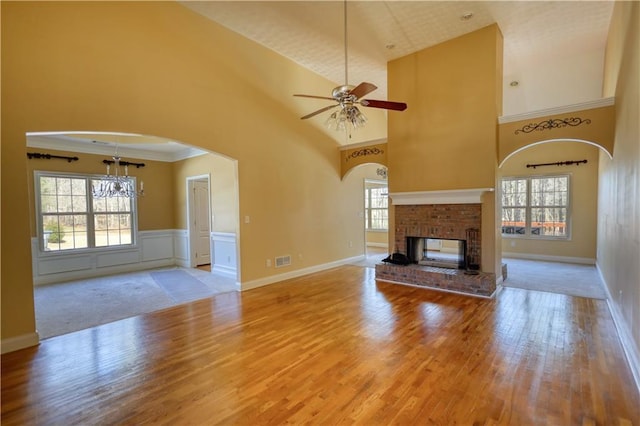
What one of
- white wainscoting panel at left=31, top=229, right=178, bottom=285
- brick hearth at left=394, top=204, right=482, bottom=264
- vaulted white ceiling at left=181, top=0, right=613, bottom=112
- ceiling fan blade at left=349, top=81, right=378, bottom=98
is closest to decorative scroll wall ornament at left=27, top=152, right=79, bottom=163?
white wainscoting panel at left=31, top=229, right=178, bottom=285

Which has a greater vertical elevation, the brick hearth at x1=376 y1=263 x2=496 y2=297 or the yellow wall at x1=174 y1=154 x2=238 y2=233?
the yellow wall at x1=174 y1=154 x2=238 y2=233

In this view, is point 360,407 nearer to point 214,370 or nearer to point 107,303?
point 214,370

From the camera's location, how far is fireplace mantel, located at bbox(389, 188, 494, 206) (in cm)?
503

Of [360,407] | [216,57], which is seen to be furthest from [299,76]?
[360,407]

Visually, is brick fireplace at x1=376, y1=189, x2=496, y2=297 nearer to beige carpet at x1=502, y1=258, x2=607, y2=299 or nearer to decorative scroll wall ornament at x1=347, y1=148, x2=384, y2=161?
beige carpet at x1=502, y1=258, x2=607, y2=299

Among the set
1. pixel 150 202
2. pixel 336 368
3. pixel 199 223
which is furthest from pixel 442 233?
pixel 150 202

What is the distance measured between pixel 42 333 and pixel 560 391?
5.31m

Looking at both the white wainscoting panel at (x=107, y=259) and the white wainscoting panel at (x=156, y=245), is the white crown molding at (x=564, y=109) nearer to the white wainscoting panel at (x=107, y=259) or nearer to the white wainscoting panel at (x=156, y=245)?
the white wainscoting panel at (x=107, y=259)

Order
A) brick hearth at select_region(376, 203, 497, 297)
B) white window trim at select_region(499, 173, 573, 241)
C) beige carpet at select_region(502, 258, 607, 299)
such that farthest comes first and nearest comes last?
white window trim at select_region(499, 173, 573, 241), beige carpet at select_region(502, 258, 607, 299), brick hearth at select_region(376, 203, 497, 297)

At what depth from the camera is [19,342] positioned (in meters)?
3.19

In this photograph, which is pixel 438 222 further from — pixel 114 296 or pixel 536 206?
pixel 114 296

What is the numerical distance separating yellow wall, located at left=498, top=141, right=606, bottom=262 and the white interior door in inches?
287

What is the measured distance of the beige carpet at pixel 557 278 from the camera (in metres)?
4.93

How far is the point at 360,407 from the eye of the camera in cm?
217
